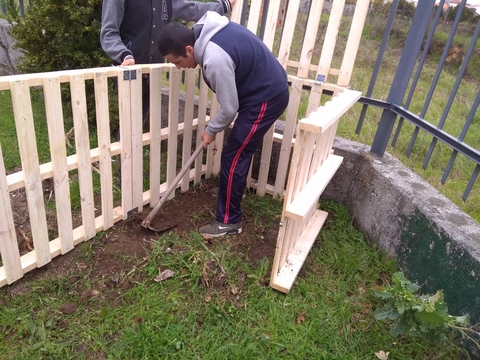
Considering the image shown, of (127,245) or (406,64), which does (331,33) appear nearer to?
(406,64)

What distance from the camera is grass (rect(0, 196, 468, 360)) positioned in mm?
2217

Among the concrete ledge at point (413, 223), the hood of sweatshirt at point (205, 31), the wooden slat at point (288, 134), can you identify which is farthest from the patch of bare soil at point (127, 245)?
the hood of sweatshirt at point (205, 31)

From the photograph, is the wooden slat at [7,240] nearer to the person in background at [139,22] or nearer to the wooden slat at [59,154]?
the wooden slat at [59,154]

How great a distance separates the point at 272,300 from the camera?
2.59m

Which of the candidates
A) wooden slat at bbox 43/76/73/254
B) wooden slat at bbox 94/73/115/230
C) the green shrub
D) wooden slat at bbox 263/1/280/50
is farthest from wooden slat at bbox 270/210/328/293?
the green shrub

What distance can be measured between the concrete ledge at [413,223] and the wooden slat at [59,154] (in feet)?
7.73

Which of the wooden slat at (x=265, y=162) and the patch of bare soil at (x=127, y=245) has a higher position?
the wooden slat at (x=265, y=162)

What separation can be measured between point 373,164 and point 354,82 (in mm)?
3302

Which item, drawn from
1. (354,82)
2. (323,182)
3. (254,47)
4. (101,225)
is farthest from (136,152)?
(354,82)

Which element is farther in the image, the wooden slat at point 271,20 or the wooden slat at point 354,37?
the wooden slat at point 271,20

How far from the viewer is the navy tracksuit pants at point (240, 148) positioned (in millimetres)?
2850

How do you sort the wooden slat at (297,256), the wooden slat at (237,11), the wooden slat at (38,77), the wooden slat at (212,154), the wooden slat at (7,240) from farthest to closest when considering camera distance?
the wooden slat at (212,154)
the wooden slat at (237,11)
the wooden slat at (297,256)
the wooden slat at (7,240)
the wooden slat at (38,77)

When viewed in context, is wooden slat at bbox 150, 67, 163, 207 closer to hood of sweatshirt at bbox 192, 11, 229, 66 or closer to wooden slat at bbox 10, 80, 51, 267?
hood of sweatshirt at bbox 192, 11, 229, 66

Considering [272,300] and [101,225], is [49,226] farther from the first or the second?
[272,300]
